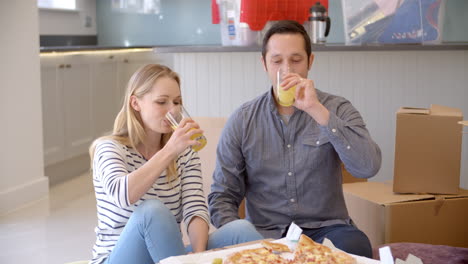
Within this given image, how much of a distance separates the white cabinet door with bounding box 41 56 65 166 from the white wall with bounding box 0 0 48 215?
0.31 metres

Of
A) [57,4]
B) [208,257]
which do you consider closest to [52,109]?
[57,4]

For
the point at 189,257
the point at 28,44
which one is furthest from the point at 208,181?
the point at 28,44

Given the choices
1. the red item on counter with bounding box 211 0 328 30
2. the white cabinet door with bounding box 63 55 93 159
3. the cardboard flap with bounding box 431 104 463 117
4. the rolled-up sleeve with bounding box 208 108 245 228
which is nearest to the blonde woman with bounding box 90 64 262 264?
the rolled-up sleeve with bounding box 208 108 245 228

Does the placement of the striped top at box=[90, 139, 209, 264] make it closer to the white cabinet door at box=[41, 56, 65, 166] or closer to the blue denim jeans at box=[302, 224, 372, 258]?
the blue denim jeans at box=[302, 224, 372, 258]

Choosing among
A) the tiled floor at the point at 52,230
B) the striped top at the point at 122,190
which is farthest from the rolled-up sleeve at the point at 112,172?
the tiled floor at the point at 52,230

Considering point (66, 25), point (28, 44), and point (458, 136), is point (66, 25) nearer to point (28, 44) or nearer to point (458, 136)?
point (28, 44)

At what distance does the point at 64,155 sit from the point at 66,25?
1.89 m

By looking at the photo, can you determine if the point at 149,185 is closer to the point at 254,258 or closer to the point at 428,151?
the point at 254,258

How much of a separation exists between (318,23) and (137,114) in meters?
2.06

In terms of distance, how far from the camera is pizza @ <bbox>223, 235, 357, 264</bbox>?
1.45 m

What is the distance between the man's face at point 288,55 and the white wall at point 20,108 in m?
2.56

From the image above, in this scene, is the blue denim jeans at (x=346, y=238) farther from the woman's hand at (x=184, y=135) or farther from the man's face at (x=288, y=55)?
the woman's hand at (x=184, y=135)

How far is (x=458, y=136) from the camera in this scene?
2664 mm

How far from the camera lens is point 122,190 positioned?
182 cm
